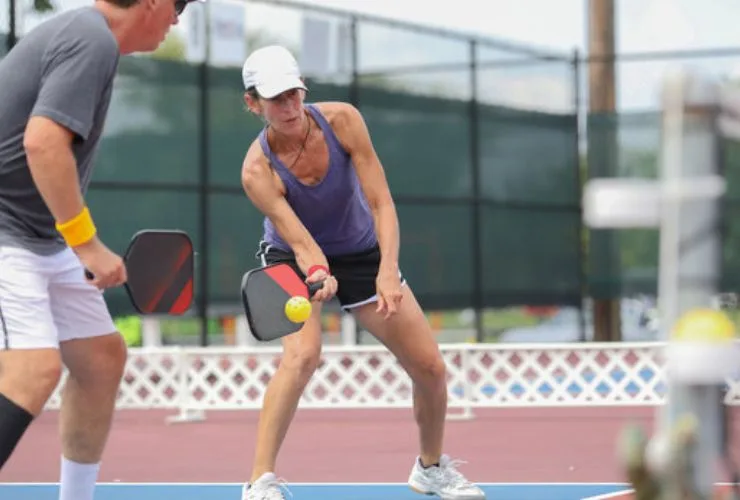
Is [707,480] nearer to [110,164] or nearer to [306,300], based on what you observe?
[306,300]

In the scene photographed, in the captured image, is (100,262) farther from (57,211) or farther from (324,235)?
(324,235)

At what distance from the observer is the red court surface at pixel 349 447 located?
7.32 m

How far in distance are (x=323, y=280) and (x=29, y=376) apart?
1439 mm

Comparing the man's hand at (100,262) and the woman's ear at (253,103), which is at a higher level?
the woman's ear at (253,103)

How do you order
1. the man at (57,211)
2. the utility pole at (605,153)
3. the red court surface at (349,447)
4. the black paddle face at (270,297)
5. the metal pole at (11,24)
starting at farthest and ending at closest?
the utility pole at (605,153) < the metal pole at (11,24) < the red court surface at (349,447) < the black paddle face at (270,297) < the man at (57,211)

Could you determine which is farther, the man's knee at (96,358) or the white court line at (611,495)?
the white court line at (611,495)

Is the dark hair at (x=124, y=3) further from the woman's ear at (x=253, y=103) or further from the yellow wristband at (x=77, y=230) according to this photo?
the woman's ear at (x=253, y=103)

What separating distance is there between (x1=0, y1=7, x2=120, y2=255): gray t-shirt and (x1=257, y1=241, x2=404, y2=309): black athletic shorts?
4.67 feet

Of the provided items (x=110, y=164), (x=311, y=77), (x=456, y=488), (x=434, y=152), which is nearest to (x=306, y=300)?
(x=456, y=488)

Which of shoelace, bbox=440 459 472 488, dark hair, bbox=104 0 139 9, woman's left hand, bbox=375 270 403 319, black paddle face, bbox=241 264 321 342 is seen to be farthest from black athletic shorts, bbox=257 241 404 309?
dark hair, bbox=104 0 139 9

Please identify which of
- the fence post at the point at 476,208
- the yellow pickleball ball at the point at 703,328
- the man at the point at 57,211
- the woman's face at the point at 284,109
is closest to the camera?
the yellow pickleball ball at the point at 703,328

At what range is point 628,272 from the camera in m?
15.1

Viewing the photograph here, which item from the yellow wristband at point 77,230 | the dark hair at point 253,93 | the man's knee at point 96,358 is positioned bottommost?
the man's knee at point 96,358

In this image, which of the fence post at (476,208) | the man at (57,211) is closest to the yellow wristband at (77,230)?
the man at (57,211)
